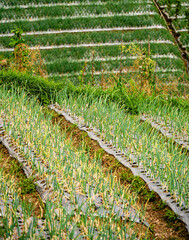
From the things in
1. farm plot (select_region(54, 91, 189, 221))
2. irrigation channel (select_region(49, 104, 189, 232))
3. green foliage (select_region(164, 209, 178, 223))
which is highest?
farm plot (select_region(54, 91, 189, 221))

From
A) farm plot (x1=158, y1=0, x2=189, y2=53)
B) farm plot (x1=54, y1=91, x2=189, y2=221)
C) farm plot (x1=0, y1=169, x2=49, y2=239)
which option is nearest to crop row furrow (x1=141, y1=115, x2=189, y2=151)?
farm plot (x1=54, y1=91, x2=189, y2=221)

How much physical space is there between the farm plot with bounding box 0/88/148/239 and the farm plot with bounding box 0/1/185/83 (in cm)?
561

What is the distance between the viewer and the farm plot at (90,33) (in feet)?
32.4

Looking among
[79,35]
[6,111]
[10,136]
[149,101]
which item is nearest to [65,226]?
[10,136]

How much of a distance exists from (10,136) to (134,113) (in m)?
2.00

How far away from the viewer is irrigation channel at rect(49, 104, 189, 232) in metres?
2.82

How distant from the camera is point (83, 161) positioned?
3316 millimetres

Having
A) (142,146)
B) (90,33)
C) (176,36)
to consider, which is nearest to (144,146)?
(142,146)

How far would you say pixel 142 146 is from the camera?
3619 mm

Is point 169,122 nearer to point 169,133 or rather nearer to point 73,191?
point 169,133

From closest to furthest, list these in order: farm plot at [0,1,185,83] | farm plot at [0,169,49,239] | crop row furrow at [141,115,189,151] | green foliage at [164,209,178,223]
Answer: farm plot at [0,169,49,239]
green foliage at [164,209,178,223]
crop row furrow at [141,115,189,151]
farm plot at [0,1,185,83]

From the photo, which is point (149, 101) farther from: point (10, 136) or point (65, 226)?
point (65, 226)

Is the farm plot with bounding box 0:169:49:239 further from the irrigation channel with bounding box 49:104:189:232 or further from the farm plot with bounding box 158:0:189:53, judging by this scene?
the farm plot with bounding box 158:0:189:53

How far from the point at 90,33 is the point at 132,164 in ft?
25.6
